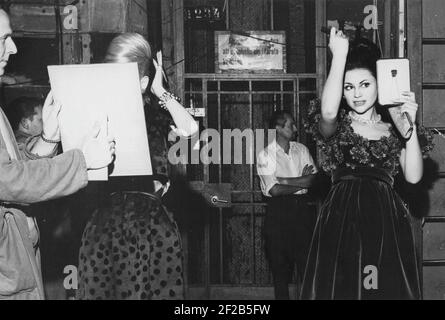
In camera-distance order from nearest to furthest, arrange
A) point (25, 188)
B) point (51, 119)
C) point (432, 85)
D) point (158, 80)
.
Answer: point (25, 188) < point (51, 119) < point (158, 80) < point (432, 85)

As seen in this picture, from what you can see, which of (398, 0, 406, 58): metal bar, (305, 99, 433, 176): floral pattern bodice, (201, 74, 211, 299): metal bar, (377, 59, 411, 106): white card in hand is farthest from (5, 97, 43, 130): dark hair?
(398, 0, 406, 58): metal bar

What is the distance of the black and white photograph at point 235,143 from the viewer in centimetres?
376

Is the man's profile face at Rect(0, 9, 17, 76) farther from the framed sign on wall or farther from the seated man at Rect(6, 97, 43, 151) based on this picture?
the framed sign on wall

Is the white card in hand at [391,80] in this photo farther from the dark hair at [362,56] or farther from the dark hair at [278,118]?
the dark hair at [278,118]

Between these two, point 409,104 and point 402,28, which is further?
point 402,28

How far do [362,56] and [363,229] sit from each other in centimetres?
102

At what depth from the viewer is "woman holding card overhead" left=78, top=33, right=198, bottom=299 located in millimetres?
3723

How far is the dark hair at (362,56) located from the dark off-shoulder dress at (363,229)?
0.36 meters

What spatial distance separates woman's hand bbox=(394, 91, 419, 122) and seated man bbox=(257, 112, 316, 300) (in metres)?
0.63

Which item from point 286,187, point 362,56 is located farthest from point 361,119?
point 286,187

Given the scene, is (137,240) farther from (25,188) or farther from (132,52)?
(132,52)

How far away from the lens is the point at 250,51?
4.12 meters

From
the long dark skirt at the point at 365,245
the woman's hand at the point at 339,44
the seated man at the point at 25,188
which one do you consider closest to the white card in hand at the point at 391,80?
the woman's hand at the point at 339,44
